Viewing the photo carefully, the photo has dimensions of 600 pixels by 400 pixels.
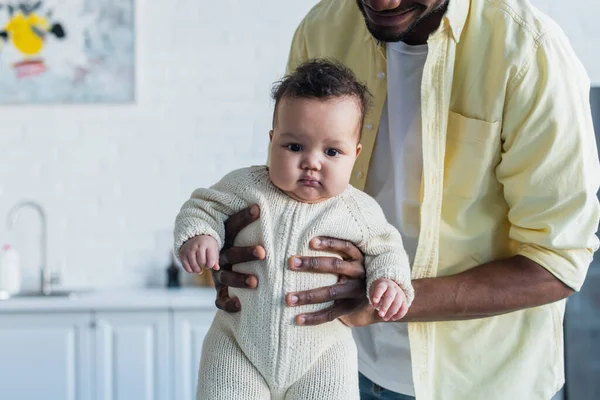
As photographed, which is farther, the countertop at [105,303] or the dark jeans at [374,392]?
the countertop at [105,303]

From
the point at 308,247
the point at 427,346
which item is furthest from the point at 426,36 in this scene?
the point at 427,346

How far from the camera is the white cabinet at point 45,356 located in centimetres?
310

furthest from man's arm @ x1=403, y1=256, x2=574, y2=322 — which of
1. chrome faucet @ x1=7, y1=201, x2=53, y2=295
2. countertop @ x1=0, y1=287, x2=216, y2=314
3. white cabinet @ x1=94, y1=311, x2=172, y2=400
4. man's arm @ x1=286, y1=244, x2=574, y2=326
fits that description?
chrome faucet @ x1=7, y1=201, x2=53, y2=295

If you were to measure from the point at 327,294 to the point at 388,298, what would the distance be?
4.1 inches

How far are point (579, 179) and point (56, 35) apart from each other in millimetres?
2901

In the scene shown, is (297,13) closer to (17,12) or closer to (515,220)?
(17,12)

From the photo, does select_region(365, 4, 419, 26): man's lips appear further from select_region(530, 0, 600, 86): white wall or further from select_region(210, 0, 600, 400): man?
select_region(530, 0, 600, 86): white wall

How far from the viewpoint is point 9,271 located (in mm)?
3375

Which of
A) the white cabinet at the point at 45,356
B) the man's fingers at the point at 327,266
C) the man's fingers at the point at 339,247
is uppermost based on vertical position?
the man's fingers at the point at 339,247

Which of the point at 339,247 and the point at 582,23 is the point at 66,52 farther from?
the point at 339,247

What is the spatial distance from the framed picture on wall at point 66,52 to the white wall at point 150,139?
0.06 m

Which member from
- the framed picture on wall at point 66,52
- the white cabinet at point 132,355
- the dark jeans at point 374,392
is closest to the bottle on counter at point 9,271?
the white cabinet at point 132,355

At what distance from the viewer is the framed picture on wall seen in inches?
139

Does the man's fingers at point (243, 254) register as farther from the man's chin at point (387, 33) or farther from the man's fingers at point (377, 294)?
the man's chin at point (387, 33)
